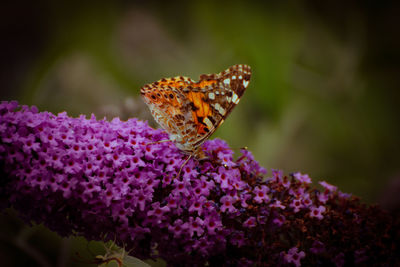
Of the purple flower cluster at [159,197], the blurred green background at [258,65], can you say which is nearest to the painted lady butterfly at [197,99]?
the purple flower cluster at [159,197]

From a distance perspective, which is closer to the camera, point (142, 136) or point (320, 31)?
point (142, 136)

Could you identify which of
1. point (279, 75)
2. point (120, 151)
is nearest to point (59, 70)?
point (279, 75)

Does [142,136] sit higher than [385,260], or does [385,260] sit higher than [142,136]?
[385,260]

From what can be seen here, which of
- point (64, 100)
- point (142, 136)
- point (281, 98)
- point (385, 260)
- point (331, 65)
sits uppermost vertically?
point (331, 65)

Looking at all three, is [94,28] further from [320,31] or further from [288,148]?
[288,148]

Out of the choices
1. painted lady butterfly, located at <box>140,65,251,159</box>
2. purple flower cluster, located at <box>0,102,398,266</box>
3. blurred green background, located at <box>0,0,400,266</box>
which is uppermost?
blurred green background, located at <box>0,0,400,266</box>

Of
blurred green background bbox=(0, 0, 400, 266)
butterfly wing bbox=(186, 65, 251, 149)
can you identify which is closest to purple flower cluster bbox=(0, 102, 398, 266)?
butterfly wing bbox=(186, 65, 251, 149)

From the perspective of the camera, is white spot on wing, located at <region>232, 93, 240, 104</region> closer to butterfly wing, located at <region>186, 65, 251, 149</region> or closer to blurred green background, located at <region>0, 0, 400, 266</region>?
butterfly wing, located at <region>186, 65, 251, 149</region>
